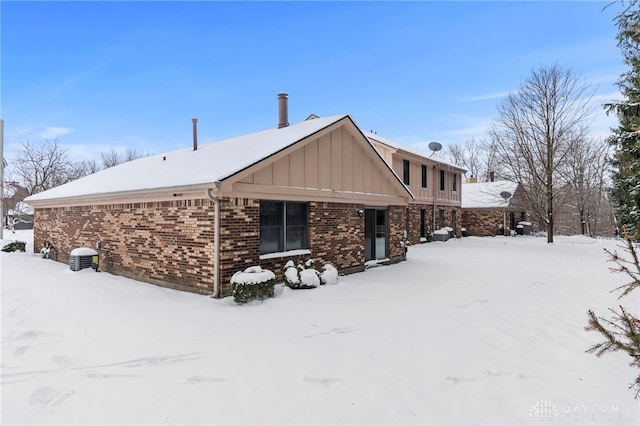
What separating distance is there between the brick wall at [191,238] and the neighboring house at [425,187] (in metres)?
7.00

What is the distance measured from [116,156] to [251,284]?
157 feet

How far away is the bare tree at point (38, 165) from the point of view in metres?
25.8

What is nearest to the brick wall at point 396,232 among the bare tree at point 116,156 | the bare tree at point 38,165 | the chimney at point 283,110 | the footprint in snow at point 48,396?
the chimney at point 283,110

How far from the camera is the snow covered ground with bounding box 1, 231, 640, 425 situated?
128 inches

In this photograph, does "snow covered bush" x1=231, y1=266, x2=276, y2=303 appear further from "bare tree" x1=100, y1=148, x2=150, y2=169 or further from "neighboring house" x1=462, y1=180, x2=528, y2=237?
"bare tree" x1=100, y1=148, x2=150, y2=169

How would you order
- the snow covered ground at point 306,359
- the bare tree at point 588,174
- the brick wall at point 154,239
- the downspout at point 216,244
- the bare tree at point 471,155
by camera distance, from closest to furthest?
the snow covered ground at point 306,359
the downspout at point 216,244
the brick wall at point 154,239
the bare tree at point 588,174
the bare tree at point 471,155

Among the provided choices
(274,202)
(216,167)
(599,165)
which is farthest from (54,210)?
(599,165)

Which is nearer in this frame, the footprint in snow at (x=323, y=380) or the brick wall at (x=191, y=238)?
the footprint in snow at (x=323, y=380)

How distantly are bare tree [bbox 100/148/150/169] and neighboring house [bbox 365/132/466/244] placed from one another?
38.5 m

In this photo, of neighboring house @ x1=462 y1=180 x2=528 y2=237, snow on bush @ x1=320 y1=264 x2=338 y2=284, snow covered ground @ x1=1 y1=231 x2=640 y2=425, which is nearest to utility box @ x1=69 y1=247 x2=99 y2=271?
snow covered ground @ x1=1 y1=231 x2=640 y2=425

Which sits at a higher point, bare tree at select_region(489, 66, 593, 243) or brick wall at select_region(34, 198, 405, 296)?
bare tree at select_region(489, 66, 593, 243)

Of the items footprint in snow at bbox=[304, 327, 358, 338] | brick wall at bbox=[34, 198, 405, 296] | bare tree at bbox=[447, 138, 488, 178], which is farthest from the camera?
bare tree at bbox=[447, 138, 488, 178]

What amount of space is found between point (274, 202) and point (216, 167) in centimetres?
157

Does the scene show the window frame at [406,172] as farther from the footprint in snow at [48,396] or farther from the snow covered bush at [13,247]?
the snow covered bush at [13,247]
